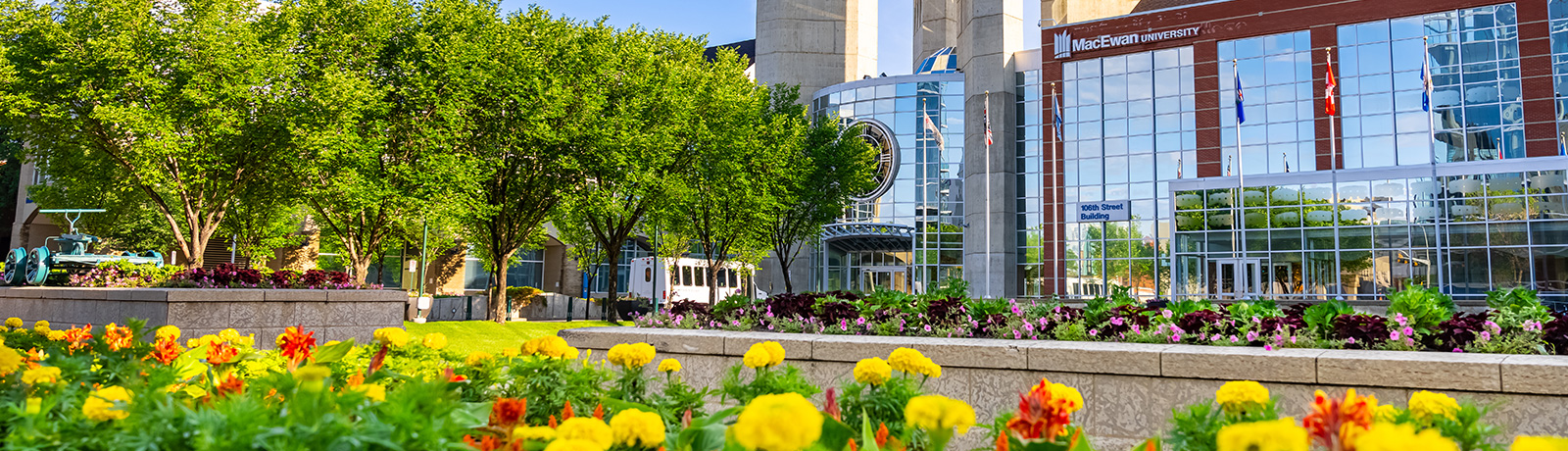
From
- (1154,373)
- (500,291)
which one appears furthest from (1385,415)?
(500,291)

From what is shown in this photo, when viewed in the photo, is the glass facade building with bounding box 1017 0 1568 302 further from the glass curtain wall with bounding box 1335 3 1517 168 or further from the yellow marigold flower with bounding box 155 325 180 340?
the yellow marigold flower with bounding box 155 325 180 340

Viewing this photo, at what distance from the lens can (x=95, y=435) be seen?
82.5 inches

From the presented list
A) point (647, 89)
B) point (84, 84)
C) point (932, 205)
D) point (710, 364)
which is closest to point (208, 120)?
point (84, 84)

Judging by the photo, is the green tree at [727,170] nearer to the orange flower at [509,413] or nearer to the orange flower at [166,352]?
the orange flower at [166,352]

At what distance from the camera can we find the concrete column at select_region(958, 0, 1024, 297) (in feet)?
170

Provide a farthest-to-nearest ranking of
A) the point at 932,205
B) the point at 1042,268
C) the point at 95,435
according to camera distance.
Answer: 1. the point at 932,205
2. the point at 1042,268
3. the point at 95,435

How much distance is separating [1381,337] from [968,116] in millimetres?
47001

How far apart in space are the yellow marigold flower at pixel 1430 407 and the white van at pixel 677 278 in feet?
107

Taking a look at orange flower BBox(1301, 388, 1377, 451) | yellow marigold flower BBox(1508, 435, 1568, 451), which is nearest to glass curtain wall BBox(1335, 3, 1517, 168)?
orange flower BBox(1301, 388, 1377, 451)

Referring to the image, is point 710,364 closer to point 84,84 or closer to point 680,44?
point 84,84

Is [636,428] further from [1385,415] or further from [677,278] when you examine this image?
[677,278]

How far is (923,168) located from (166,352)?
170 feet

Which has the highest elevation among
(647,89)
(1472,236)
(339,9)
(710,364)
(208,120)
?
(339,9)

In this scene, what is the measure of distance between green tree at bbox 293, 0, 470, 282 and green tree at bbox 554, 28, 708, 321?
12.7 ft
